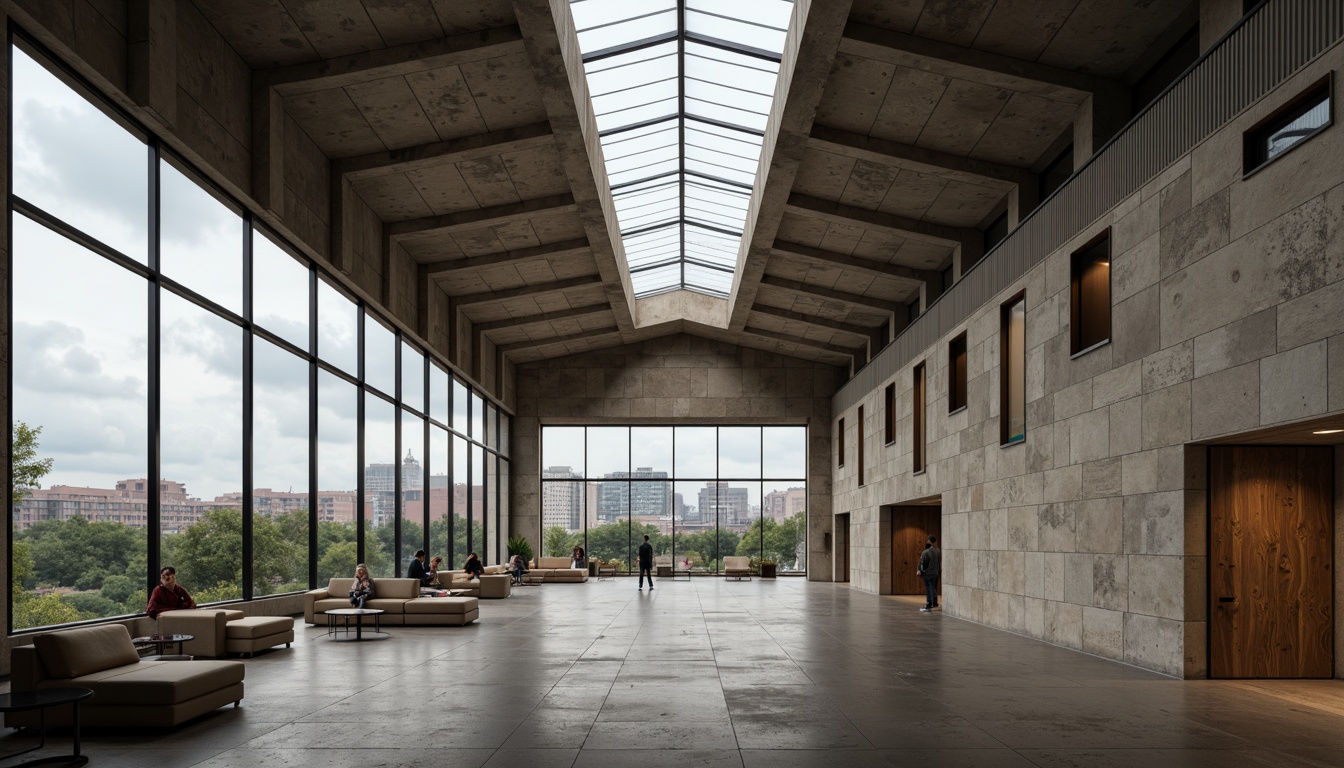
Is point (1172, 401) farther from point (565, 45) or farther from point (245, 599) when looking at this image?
point (245, 599)

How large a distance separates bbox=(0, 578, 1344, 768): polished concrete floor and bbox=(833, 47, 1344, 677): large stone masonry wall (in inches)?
38.6

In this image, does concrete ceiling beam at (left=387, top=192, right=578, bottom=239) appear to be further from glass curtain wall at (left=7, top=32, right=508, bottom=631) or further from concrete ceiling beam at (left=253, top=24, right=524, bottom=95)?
concrete ceiling beam at (left=253, top=24, right=524, bottom=95)

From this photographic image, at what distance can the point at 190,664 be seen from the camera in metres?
8.25

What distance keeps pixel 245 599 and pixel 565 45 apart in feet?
29.9

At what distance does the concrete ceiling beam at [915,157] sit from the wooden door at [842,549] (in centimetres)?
1736

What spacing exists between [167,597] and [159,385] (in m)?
2.47

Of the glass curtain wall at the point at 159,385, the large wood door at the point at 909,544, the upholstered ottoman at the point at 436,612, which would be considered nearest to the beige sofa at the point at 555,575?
the large wood door at the point at 909,544

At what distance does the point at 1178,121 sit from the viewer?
421 inches

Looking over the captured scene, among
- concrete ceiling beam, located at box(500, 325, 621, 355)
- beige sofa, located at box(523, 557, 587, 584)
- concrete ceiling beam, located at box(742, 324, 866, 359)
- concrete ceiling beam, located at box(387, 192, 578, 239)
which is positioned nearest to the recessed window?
concrete ceiling beam, located at box(387, 192, 578, 239)

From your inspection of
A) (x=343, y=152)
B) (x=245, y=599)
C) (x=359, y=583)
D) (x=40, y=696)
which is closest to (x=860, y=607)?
(x=359, y=583)

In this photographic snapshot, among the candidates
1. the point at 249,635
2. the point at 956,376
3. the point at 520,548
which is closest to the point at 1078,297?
the point at 956,376

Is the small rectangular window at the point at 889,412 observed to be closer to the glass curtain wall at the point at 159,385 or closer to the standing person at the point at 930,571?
the standing person at the point at 930,571

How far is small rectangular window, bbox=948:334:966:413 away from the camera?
1914 cm

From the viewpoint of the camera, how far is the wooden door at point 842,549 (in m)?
33.2
